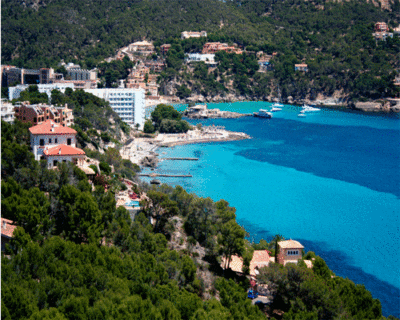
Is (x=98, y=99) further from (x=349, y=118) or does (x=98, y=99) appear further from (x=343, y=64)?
(x=343, y=64)

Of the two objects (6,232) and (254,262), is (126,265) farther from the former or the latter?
(254,262)

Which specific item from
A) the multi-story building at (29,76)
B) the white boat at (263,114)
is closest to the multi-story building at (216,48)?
the white boat at (263,114)

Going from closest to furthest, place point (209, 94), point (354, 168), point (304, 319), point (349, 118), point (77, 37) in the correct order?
point (304, 319)
point (354, 168)
point (349, 118)
point (209, 94)
point (77, 37)

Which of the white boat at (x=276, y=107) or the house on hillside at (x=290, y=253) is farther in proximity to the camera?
the white boat at (x=276, y=107)

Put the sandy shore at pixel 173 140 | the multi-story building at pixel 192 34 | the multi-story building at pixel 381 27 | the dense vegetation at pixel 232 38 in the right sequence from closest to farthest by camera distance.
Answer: the sandy shore at pixel 173 140, the dense vegetation at pixel 232 38, the multi-story building at pixel 192 34, the multi-story building at pixel 381 27

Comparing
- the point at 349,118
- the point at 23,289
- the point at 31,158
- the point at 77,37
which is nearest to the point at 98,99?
the point at 31,158

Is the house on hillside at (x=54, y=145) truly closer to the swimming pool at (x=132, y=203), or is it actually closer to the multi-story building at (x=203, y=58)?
the swimming pool at (x=132, y=203)
